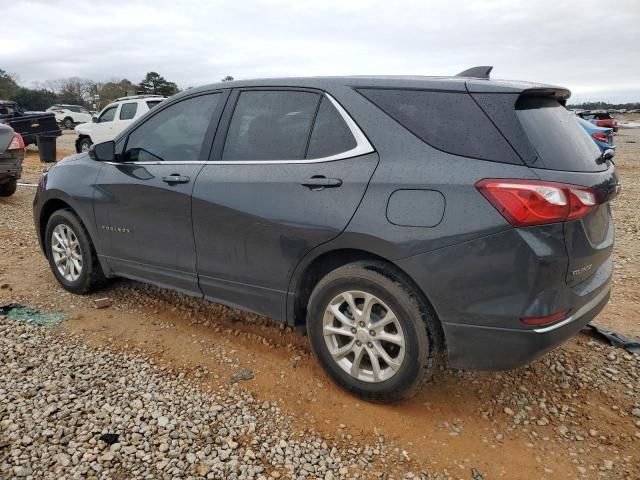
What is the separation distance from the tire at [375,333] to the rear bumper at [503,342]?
0.12 metres

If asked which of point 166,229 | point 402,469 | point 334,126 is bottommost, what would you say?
point 402,469

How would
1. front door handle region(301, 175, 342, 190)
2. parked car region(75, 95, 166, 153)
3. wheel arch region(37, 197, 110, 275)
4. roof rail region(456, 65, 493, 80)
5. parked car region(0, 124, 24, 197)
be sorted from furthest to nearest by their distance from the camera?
parked car region(75, 95, 166, 153)
parked car region(0, 124, 24, 197)
wheel arch region(37, 197, 110, 275)
roof rail region(456, 65, 493, 80)
front door handle region(301, 175, 342, 190)

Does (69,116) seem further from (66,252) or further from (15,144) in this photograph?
(66,252)

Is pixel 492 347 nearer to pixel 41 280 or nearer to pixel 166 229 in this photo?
pixel 166 229

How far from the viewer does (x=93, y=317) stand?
12.8 ft

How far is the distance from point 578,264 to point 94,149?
3.48 m

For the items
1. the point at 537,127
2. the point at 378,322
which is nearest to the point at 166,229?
the point at 378,322

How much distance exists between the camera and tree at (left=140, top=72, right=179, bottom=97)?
48.5 m

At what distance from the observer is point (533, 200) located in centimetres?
220

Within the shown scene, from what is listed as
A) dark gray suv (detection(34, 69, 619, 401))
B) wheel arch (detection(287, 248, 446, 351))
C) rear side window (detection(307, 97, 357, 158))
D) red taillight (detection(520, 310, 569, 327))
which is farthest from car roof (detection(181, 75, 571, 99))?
red taillight (detection(520, 310, 569, 327))

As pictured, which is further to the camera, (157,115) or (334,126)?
(157,115)

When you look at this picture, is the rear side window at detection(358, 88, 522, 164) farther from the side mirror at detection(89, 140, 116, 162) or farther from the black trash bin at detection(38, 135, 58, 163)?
the black trash bin at detection(38, 135, 58, 163)

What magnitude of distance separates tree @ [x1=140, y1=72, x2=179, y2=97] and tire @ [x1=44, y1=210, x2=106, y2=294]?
47251 mm

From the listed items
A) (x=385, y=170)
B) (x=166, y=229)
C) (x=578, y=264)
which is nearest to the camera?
(x=578, y=264)
